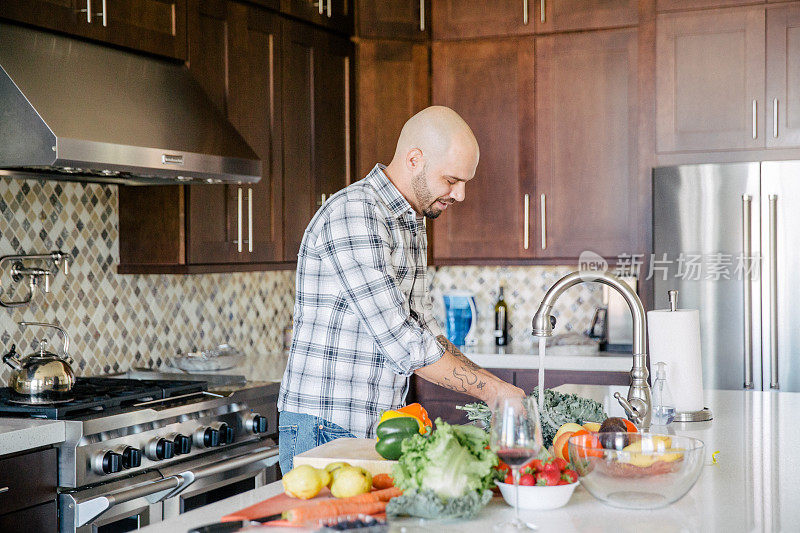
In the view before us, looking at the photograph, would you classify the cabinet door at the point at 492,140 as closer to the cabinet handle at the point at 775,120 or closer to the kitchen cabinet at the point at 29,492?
the cabinet handle at the point at 775,120

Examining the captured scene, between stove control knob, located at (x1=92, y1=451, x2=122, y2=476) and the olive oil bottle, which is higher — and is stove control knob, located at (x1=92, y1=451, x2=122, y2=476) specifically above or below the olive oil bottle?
below

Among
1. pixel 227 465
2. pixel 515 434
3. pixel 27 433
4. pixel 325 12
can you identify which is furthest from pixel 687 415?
pixel 325 12

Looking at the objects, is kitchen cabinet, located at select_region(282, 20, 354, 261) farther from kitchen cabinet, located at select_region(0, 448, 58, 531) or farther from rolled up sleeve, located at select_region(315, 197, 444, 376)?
rolled up sleeve, located at select_region(315, 197, 444, 376)

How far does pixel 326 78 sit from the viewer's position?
4031mm

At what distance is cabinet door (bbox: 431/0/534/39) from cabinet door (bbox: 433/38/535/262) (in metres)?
0.05

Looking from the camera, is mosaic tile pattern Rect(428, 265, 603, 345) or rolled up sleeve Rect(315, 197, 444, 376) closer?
rolled up sleeve Rect(315, 197, 444, 376)

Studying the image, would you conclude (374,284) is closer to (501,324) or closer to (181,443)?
(181,443)

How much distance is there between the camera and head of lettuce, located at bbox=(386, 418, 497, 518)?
1.36 m

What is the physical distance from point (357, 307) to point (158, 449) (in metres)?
1.09

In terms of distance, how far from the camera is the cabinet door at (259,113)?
11.5 feet

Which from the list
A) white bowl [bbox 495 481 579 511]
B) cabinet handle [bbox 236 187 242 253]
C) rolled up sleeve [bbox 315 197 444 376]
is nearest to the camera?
white bowl [bbox 495 481 579 511]

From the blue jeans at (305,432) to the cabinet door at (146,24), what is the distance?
145 cm

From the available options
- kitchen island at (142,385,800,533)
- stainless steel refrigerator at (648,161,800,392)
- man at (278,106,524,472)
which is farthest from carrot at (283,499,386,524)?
stainless steel refrigerator at (648,161,800,392)

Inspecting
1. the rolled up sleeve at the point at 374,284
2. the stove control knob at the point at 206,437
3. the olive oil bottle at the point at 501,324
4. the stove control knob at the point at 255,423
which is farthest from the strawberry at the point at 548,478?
the olive oil bottle at the point at 501,324
